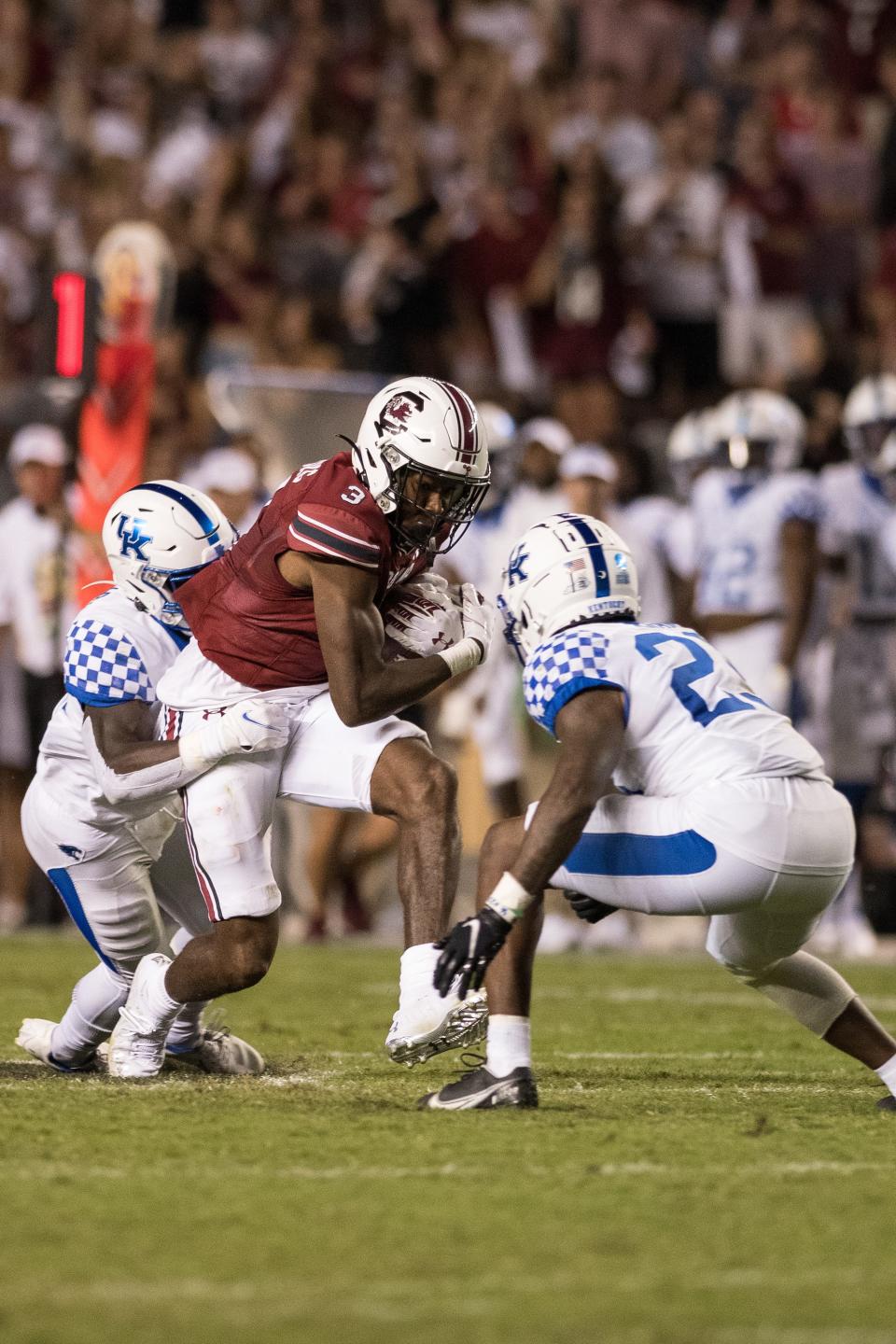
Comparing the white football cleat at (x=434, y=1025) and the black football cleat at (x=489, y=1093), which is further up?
the white football cleat at (x=434, y=1025)

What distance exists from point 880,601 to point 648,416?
8.74 ft

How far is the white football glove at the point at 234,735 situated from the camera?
4945 mm

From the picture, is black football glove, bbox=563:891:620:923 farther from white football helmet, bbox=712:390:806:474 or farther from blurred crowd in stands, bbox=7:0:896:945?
blurred crowd in stands, bbox=7:0:896:945

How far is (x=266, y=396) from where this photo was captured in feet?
34.8

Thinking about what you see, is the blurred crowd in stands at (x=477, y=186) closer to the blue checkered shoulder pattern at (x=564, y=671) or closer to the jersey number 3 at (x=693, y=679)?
the jersey number 3 at (x=693, y=679)

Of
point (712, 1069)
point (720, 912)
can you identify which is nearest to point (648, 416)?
point (712, 1069)

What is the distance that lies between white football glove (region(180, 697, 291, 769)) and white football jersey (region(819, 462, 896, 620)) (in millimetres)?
5292

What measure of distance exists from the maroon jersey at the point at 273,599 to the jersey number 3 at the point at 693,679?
0.71 meters

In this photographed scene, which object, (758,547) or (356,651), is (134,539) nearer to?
(356,651)

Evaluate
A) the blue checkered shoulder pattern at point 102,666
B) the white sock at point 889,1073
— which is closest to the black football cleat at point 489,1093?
the white sock at point 889,1073

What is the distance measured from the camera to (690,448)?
10.2 metres

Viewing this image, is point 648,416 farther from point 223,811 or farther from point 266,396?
point 223,811

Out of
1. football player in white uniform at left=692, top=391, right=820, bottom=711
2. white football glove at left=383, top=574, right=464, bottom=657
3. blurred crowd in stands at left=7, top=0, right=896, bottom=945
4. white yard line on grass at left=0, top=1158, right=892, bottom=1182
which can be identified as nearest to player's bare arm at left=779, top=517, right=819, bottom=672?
football player in white uniform at left=692, top=391, right=820, bottom=711

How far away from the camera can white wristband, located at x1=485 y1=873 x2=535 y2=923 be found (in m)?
4.35
